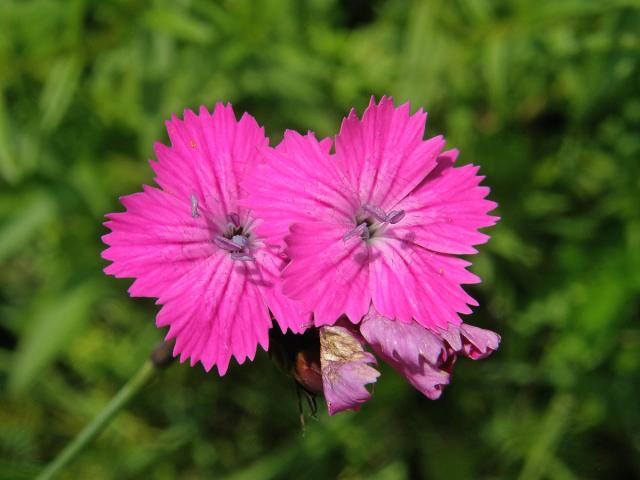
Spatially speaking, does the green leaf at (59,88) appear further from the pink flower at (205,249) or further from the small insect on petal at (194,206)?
the small insect on petal at (194,206)

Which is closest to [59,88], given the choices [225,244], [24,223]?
[24,223]

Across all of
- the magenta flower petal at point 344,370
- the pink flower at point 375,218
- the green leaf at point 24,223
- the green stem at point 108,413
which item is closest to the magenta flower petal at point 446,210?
the pink flower at point 375,218

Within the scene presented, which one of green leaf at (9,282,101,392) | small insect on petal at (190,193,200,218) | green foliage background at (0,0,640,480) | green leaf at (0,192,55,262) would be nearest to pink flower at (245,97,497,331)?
small insect on petal at (190,193,200,218)

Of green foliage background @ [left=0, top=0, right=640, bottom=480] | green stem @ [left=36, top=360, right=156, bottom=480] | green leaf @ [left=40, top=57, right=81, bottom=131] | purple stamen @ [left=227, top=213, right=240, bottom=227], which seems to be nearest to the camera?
purple stamen @ [left=227, top=213, right=240, bottom=227]

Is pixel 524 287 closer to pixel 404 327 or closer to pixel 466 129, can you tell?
pixel 466 129

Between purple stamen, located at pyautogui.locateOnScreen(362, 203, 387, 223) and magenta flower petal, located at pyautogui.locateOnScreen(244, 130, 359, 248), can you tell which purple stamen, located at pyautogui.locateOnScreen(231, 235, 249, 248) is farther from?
purple stamen, located at pyautogui.locateOnScreen(362, 203, 387, 223)

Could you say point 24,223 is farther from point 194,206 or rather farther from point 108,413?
point 194,206

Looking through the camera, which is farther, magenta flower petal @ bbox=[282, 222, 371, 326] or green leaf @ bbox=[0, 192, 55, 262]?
green leaf @ bbox=[0, 192, 55, 262]
